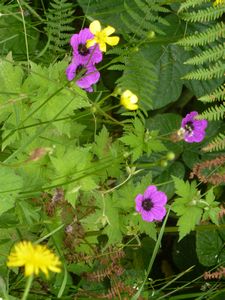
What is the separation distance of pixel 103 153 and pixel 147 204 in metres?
0.22

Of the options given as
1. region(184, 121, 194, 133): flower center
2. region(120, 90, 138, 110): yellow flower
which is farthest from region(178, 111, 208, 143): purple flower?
region(120, 90, 138, 110): yellow flower

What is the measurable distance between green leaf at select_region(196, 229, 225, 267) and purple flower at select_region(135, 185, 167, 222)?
1.65 ft

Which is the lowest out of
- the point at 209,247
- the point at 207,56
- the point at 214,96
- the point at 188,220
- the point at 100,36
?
the point at 209,247

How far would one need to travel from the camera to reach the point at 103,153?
1526mm

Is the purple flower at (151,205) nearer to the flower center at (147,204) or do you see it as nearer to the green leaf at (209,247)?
the flower center at (147,204)

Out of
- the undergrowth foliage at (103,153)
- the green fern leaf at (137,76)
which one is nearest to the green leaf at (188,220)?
the undergrowth foliage at (103,153)

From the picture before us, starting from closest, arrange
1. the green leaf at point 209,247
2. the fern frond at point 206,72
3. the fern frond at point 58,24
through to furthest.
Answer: the fern frond at point 206,72 → the fern frond at point 58,24 → the green leaf at point 209,247

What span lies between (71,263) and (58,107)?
0.52 metres

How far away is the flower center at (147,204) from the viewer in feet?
4.60

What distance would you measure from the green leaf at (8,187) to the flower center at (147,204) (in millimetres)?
349

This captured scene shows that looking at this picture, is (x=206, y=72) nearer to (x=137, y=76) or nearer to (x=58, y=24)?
(x=137, y=76)

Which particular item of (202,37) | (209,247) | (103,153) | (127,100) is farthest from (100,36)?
(209,247)

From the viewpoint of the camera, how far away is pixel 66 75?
4.68 feet

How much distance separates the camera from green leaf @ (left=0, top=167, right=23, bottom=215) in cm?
128
